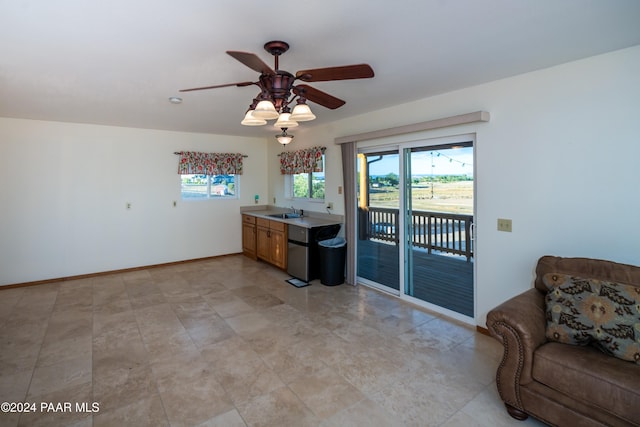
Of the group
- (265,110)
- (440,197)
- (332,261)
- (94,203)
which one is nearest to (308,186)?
(332,261)

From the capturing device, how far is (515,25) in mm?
1916

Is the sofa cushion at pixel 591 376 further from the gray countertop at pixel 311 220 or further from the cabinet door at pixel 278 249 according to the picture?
the cabinet door at pixel 278 249

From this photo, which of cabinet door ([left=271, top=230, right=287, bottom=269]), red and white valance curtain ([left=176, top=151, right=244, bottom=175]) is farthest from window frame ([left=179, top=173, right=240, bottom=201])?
cabinet door ([left=271, top=230, right=287, bottom=269])

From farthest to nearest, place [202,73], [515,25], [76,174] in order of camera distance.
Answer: [76,174]
[202,73]
[515,25]

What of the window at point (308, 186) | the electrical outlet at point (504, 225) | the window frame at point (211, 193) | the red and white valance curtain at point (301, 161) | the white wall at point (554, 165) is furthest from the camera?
the window frame at point (211, 193)

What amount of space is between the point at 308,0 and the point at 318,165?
3.41 metres

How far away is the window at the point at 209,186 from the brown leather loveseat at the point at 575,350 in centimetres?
509

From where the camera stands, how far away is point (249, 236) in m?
5.99

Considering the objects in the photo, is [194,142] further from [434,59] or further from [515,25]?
[515,25]

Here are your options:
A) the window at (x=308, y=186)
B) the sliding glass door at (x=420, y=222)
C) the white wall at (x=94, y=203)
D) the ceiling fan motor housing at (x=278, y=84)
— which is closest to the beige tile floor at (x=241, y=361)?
the sliding glass door at (x=420, y=222)

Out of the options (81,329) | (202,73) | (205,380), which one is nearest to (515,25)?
(202,73)

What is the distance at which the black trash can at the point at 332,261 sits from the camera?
4422 millimetres

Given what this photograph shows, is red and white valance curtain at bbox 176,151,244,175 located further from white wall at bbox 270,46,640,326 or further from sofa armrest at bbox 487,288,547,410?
sofa armrest at bbox 487,288,547,410

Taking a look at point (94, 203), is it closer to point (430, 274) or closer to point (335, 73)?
point (335, 73)
